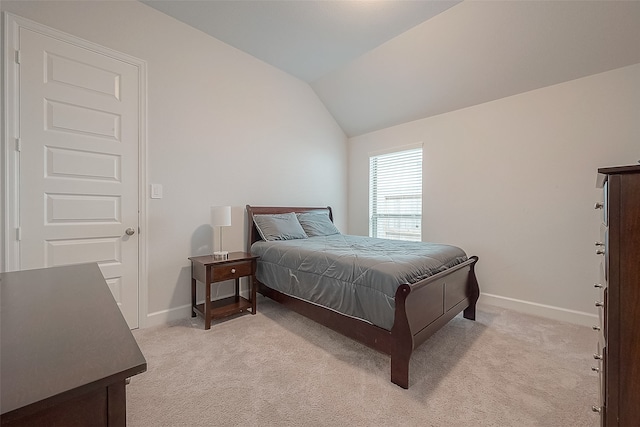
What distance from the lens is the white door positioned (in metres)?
1.94

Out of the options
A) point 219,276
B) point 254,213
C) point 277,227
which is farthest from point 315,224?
point 219,276

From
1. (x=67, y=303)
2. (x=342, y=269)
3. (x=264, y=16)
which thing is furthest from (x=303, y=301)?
(x=264, y=16)

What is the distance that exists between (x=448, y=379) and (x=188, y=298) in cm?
243

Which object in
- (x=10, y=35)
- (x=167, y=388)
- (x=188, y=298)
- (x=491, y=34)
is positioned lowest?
(x=167, y=388)

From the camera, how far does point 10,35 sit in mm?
1860

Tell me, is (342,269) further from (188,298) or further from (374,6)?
(374,6)

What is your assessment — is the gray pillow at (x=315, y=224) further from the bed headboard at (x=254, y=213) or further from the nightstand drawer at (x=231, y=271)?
the nightstand drawer at (x=231, y=271)

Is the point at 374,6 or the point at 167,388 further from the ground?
the point at 374,6

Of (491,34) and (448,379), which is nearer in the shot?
(448,379)

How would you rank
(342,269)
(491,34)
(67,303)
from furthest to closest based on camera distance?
1. (491,34)
2. (342,269)
3. (67,303)

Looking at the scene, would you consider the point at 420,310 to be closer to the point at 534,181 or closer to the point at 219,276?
the point at 219,276

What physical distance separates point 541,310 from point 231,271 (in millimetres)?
3216

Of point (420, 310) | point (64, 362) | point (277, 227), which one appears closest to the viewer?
point (64, 362)

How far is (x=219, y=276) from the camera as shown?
251 centimetres
